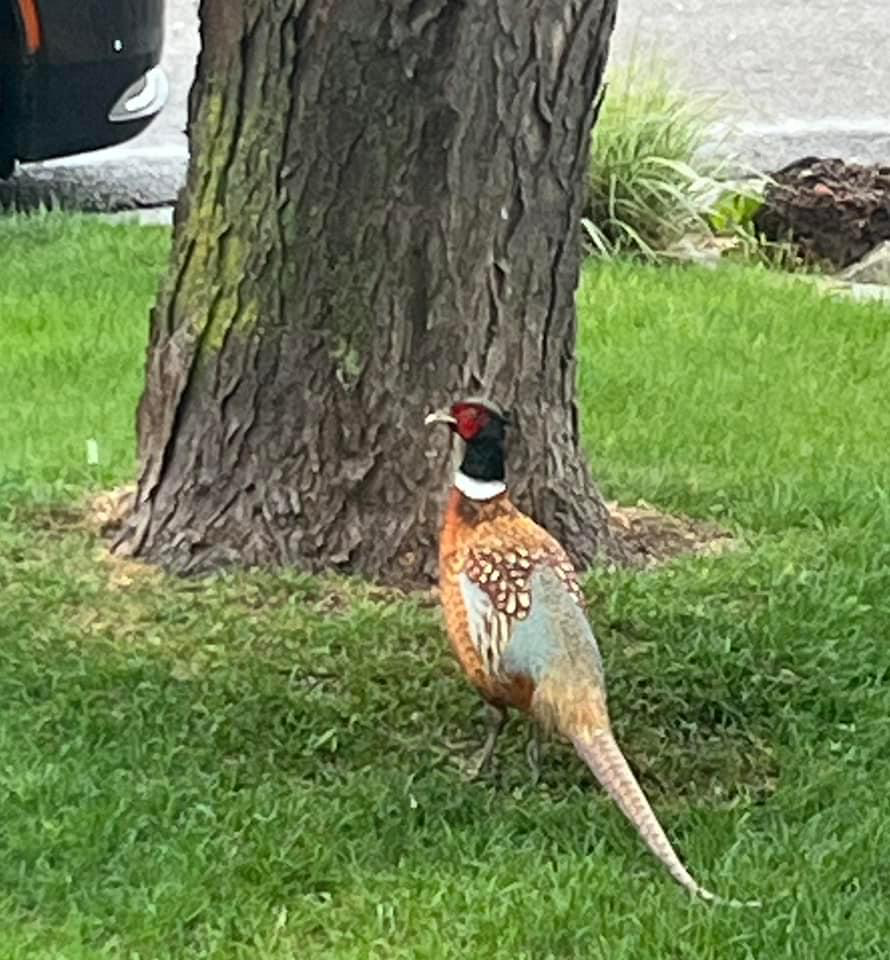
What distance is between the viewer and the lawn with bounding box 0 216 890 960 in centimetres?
366

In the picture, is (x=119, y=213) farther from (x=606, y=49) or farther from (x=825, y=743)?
(x=825, y=743)

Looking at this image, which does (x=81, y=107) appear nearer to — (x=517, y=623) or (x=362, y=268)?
(x=362, y=268)

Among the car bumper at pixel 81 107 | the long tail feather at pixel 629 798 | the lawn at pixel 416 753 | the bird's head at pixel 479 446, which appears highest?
the bird's head at pixel 479 446

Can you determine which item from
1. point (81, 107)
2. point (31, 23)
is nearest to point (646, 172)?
point (81, 107)

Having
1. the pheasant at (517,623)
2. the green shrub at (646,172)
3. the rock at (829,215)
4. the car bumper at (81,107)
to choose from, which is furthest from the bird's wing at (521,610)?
the rock at (829,215)

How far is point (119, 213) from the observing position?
9.39 m

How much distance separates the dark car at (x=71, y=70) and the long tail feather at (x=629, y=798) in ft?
17.8

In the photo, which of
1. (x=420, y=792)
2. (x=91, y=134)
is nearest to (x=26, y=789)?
(x=420, y=792)

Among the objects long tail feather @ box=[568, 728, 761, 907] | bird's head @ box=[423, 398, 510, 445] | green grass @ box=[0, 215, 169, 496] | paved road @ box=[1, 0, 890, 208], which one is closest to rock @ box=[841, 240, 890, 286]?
paved road @ box=[1, 0, 890, 208]

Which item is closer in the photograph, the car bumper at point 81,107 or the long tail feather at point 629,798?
the long tail feather at point 629,798

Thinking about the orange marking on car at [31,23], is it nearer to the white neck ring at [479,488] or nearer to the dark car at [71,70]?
the dark car at [71,70]

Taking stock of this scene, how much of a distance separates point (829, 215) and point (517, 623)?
5.45m

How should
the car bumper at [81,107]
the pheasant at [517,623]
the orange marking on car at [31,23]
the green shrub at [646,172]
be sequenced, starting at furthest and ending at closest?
1. the green shrub at [646,172]
2. the car bumper at [81,107]
3. the orange marking on car at [31,23]
4. the pheasant at [517,623]

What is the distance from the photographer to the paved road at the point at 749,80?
396 inches
